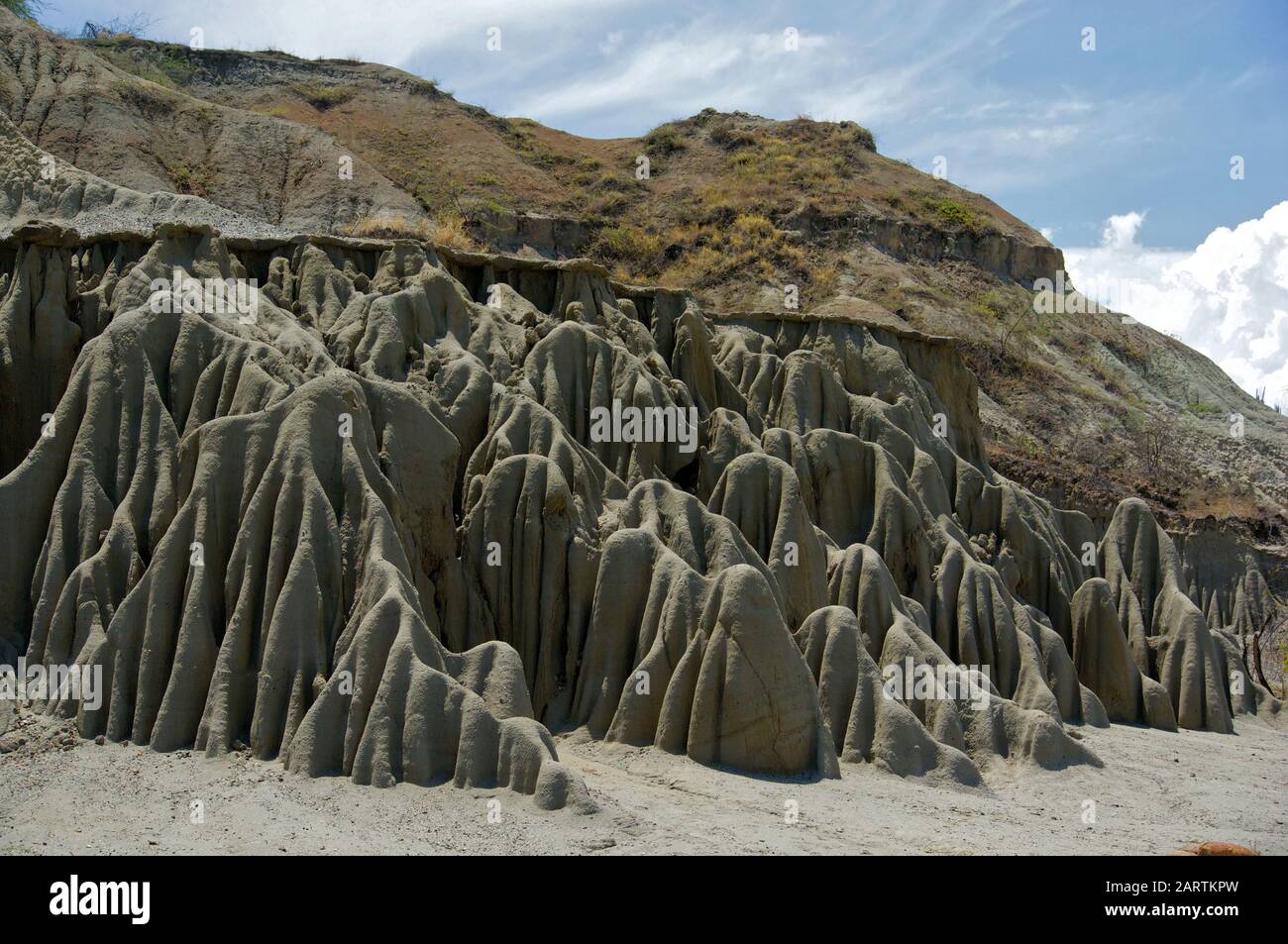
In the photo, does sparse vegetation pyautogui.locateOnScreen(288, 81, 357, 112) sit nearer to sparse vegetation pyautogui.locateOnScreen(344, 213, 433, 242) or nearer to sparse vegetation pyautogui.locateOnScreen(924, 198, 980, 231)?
sparse vegetation pyautogui.locateOnScreen(344, 213, 433, 242)

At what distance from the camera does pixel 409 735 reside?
1509cm

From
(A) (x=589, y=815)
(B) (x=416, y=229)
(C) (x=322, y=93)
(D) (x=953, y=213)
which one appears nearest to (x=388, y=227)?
(B) (x=416, y=229)

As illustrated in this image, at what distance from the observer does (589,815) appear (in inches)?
565

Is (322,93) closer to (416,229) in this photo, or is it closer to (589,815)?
(416,229)

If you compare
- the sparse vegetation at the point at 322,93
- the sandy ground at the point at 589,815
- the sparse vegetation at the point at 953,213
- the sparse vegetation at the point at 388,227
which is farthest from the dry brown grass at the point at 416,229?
the sparse vegetation at the point at 953,213

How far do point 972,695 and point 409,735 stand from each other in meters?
9.67

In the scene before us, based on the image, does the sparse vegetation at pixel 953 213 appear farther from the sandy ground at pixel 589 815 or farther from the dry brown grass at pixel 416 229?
the sandy ground at pixel 589 815

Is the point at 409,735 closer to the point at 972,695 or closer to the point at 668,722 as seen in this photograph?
the point at 668,722

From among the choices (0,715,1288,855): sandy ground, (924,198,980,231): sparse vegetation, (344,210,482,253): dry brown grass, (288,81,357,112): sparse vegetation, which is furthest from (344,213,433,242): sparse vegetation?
(924,198,980,231): sparse vegetation

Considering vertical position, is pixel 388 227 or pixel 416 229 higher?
pixel 416 229

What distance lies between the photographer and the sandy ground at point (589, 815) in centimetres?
1352

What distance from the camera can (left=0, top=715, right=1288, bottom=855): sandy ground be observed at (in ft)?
44.4

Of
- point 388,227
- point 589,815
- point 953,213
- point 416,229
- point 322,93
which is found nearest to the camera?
point 589,815
